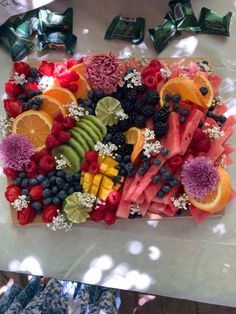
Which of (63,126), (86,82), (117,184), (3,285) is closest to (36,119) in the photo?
(63,126)

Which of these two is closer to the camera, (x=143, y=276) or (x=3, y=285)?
(x=143, y=276)

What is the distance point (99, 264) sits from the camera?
1464mm

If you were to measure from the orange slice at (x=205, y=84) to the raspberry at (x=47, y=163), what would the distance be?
0.53m

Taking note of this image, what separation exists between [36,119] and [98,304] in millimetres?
642

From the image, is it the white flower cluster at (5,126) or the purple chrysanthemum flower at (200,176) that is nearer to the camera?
the purple chrysanthemum flower at (200,176)

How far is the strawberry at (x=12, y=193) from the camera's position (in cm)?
143

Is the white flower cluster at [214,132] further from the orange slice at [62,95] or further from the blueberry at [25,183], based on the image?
the blueberry at [25,183]

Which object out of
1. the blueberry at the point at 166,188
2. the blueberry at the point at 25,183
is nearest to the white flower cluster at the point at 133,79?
the blueberry at the point at 166,188

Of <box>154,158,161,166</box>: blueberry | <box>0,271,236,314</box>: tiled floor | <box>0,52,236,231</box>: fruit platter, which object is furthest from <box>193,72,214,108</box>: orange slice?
<box>0,271,236,314</box>: tiled floor

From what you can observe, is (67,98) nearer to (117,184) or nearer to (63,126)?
(63,126)

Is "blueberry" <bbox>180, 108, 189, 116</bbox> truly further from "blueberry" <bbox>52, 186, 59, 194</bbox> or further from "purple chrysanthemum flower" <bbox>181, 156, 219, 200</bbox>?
"blueberry" <bbox>52, 186, 59, 194</bbox>

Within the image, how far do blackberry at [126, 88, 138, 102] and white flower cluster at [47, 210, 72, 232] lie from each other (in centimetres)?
43

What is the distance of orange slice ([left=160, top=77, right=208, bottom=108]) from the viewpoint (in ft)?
4.57

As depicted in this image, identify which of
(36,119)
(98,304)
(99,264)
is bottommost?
(98,304)
